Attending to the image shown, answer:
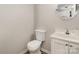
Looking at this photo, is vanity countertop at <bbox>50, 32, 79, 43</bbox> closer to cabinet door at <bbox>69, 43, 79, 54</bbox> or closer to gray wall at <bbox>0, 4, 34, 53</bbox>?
cabinet door at <bbox>69, 43, 79, 54</bbox>

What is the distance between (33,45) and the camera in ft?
7.10

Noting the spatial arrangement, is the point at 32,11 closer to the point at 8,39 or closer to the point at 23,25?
the point at 23,25

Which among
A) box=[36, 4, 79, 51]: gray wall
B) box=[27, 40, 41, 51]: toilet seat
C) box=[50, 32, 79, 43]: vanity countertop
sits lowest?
box=[27, 40, 41, 51]: toilet seat

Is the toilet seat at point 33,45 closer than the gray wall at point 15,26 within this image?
No

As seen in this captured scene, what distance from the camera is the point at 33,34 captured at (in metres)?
2.37

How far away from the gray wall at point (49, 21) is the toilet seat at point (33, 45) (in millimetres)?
216

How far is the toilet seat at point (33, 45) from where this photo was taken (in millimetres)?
2131

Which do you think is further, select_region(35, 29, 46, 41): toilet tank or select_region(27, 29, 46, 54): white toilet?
select_region(35, 29, 46, 41): toilet tank

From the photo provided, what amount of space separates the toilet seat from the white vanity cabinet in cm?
36

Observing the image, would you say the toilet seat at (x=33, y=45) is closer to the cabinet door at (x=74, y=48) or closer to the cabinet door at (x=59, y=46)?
the cabinet door at (x=59, y=46)

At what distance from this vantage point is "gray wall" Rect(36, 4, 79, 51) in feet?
6.94

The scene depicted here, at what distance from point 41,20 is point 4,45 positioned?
0.95 meters

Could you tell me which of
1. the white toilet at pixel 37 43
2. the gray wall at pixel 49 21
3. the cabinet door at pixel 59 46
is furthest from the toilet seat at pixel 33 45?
the cabinet door at pixel 59 46

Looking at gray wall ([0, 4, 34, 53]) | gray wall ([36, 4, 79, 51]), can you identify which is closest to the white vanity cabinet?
gray wall ([36, 4, 79, 51])
